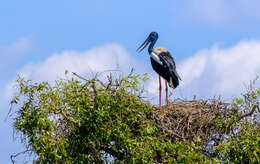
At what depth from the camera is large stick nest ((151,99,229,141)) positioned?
10086 millimetres

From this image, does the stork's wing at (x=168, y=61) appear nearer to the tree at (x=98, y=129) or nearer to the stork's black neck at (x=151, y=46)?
the stork's black neck at (x=151, y=46)

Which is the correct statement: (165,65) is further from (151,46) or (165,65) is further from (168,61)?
(151,46)

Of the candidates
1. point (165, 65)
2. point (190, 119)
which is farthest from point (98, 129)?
point (165, 65)

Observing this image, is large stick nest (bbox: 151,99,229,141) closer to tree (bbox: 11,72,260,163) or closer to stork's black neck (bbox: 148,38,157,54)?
tree (bbox: 11,72,260,163)

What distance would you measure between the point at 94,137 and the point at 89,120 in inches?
13.6

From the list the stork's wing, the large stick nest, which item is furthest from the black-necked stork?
the large stick nest

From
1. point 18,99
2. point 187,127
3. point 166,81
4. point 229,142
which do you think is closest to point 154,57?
point 166,81

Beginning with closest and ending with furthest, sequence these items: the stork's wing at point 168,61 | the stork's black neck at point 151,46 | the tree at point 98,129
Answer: the tree at point 98,129 < the stork's wing at point 168,61 < the stork's black neck at point 151,46

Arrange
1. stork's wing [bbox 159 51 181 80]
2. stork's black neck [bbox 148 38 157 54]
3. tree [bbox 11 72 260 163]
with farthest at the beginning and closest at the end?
stork's black neck [bbox 148 38 157 54]
stork's wing [bbox 159 51 181 80]
tree [bbox 11 72 260 163]

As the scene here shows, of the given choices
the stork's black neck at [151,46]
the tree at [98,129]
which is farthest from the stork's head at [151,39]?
the tree at [98,129]

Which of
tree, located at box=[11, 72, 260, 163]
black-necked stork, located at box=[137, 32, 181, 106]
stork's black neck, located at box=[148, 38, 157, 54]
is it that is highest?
stork's black neck, located at box=[148, 38, 157, 54]

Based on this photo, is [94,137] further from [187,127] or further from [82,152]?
[187,127]

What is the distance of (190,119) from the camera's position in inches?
409

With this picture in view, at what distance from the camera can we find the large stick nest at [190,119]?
33.1 feet
